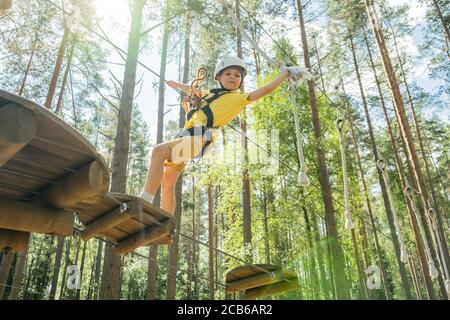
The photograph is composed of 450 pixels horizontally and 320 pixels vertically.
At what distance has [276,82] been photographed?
141 inches

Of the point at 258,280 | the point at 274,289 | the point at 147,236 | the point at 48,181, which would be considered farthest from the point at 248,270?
the point at 48,181

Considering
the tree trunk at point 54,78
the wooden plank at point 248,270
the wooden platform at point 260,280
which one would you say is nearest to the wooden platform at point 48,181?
the wooden plank at point 248,270

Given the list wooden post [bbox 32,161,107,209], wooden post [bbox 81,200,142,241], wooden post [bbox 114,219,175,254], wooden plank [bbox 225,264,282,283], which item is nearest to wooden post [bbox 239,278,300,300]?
wooden plank [bbox 225,264,282,283]

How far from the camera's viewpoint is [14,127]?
158 cm

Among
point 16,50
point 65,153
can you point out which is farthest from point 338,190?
point 65,153

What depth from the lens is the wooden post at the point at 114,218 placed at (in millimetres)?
2781

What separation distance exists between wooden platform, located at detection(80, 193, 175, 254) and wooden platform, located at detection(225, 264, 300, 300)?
2044mm

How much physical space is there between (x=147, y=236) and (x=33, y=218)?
1.14 meters

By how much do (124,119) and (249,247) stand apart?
663 centimetres

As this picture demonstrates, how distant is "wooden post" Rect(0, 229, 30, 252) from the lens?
9.13ft

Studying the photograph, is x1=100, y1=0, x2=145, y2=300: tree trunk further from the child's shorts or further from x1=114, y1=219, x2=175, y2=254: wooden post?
the child's shorts

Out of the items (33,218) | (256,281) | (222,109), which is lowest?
(33,218)

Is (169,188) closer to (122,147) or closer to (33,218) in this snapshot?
(33,218)

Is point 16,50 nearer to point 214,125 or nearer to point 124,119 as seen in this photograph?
point 124,119
